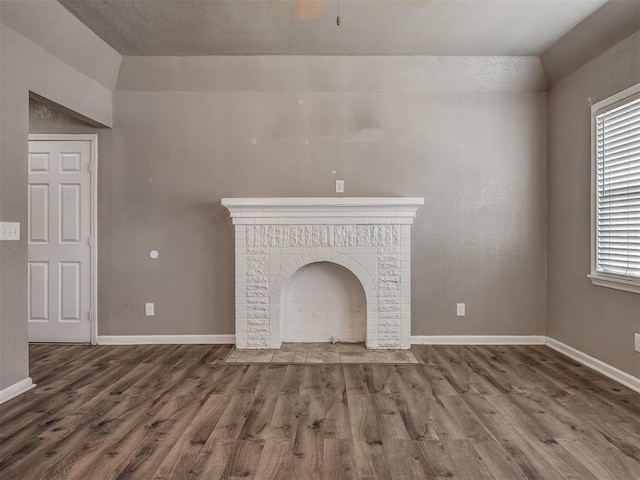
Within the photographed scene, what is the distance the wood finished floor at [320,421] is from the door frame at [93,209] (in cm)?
64

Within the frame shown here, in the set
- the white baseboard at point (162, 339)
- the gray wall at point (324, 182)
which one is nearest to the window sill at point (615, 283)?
the gray wall at point (324, 182)

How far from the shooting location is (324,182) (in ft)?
14.1

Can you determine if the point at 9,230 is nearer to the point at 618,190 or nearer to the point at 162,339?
the point at 162,339

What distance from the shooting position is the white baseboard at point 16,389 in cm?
284

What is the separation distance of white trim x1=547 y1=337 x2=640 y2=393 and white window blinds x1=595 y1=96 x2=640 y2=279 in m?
0.74

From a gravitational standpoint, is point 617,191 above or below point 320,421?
above

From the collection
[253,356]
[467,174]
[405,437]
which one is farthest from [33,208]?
[467,174]

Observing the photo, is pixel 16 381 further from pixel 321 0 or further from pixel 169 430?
pixel 321 0

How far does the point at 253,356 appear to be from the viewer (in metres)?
3.86

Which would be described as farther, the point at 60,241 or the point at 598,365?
the point at 60,241

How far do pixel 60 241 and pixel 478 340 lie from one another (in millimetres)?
4418

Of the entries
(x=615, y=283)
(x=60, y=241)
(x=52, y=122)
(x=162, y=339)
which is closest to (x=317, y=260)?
(x=162, y=339)

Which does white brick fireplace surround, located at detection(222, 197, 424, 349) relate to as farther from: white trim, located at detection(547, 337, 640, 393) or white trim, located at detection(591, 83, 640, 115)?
white trim, located at detection(591, 83, 640, 115)

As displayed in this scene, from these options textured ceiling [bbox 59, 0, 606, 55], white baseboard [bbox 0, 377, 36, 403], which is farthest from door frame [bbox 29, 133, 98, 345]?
white baseboard [bbox 0, 377, 36, 403]
